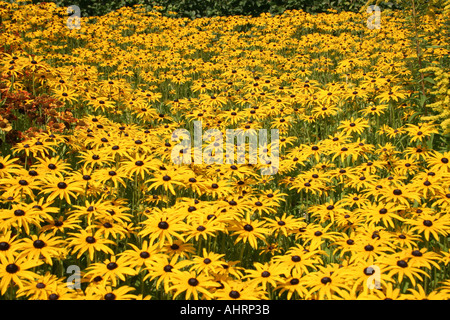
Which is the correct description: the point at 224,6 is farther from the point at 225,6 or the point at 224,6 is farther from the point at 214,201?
the point at 214,201

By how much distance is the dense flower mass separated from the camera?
246 cm

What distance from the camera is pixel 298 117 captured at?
641 centimetres

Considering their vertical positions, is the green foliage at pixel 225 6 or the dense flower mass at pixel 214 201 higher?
the green foliage at pixel 225 6

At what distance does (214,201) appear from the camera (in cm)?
332

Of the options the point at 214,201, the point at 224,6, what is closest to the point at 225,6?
the point at 224,6

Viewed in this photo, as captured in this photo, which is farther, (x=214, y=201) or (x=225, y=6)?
(x=225, y=6)

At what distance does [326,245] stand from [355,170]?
1109mm

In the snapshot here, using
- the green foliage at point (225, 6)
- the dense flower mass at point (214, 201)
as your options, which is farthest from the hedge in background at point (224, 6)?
the dense flower mass at point (214, 201)

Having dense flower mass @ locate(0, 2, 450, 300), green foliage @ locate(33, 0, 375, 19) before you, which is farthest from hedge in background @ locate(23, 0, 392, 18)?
dense flower mass @ locate(0, 2, 450, 300)

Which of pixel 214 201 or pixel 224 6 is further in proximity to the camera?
Result: pixel 224 6

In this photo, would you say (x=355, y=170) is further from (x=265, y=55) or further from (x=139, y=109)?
(x=265, y=55)

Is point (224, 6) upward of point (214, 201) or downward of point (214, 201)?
upward

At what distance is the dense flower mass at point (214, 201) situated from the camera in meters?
2.46

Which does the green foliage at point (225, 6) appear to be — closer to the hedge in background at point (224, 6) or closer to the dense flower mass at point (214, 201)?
the hedge in background at point (224, 6)
